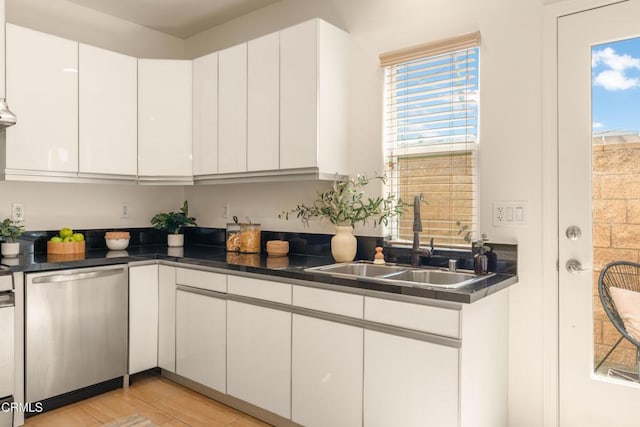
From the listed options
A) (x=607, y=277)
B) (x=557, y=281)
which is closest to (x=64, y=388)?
(x=557, y=281)

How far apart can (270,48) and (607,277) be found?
7.32ft

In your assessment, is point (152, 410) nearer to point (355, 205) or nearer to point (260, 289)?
point (260, 289)

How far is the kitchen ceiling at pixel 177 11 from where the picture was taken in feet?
11.0

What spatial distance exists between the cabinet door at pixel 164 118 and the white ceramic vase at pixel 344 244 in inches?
52.7

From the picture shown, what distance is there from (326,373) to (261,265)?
0.69 m

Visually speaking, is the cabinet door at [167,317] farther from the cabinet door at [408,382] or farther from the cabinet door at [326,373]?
the cabinet door at [408,382]

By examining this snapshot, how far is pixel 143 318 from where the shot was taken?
3.00m

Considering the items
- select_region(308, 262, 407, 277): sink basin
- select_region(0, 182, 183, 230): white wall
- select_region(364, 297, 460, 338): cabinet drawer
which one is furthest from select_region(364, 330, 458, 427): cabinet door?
select_region(0, 182, 183, 230): white wall

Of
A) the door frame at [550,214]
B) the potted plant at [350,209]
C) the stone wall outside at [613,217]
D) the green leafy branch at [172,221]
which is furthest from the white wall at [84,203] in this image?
the stone wall outside at [613,217]

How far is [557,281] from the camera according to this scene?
87.4 inches

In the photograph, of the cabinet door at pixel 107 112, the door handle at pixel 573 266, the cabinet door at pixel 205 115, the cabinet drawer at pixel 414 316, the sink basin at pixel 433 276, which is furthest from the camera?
the cabinet door at pixel 205 115

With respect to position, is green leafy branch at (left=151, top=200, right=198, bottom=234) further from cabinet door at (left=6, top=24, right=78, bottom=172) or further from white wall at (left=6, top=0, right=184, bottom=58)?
white wall at (left=6, top=0, right=184, bottom=58)

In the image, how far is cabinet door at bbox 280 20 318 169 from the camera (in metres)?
2.70

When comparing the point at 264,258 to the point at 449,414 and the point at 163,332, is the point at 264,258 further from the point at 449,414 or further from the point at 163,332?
the point at 449,414
